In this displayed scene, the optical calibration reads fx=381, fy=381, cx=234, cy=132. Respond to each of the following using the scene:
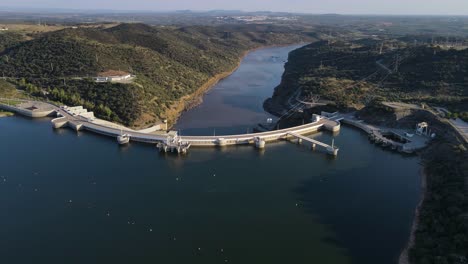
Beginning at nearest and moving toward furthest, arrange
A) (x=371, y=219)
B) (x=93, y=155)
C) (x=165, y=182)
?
(x=371, y=219), (x=165, y=182), (x=93, y=155)

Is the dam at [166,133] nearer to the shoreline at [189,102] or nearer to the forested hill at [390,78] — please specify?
the shoreline at [189,102]

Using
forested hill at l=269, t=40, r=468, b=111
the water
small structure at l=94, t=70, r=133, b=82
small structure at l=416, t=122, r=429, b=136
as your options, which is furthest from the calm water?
forested hill at l=269, t=40, r=468, b=111

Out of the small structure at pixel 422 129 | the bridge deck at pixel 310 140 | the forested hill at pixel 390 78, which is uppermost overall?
the forested hill at pixel 390 78

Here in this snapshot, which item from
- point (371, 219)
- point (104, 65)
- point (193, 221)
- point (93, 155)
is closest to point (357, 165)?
point (371, 219)

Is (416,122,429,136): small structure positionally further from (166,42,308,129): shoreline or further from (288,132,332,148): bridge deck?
(166,42,308,129): shoreline

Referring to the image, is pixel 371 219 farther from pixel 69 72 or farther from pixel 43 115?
pixel 69 72

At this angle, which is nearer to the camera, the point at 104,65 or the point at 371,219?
the point at 371,219

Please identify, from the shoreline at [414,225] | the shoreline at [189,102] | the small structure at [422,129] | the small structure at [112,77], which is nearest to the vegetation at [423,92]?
the shoreline at [414,225]

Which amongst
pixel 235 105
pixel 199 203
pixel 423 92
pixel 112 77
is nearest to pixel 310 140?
pixel 199 203
